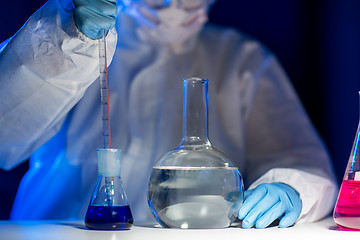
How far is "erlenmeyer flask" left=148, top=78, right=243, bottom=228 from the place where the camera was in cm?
102

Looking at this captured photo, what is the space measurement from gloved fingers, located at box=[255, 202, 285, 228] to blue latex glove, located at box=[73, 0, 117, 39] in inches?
25.5

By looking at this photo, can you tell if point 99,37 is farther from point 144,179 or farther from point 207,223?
point 144,179

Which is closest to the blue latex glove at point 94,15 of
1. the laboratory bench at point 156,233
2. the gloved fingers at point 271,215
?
the laboratory bench at point 156,233

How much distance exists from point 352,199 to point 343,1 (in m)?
1.51

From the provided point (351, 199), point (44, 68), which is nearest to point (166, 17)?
point (44, 68)

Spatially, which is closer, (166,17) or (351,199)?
(351,199)

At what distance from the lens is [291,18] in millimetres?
2600

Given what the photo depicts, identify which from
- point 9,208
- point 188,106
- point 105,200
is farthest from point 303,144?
point 9,208

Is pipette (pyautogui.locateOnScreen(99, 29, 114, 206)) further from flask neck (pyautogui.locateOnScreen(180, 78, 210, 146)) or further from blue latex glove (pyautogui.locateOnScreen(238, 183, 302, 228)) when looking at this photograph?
blue latex glove (pyautogui.locateOnScreen(238, 183, 302, 228))

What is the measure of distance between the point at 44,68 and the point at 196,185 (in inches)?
23.6

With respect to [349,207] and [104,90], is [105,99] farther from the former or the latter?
[349,207]

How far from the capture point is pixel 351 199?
3.62ft

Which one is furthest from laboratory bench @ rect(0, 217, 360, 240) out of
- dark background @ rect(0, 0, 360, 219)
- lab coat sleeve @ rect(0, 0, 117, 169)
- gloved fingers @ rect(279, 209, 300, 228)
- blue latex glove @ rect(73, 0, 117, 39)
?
dark background @ rect(0, 0, 360, 219)

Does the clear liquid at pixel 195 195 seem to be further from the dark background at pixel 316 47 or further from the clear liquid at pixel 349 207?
the dark background at pixel 316 47
